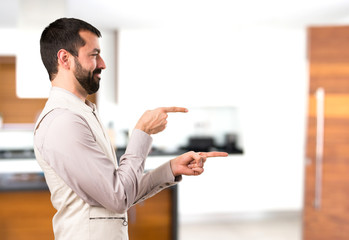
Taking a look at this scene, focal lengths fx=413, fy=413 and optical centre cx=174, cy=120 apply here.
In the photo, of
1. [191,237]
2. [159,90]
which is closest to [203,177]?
[191,237]

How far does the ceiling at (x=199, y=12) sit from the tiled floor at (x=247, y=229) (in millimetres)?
2578

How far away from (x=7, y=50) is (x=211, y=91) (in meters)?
3.08

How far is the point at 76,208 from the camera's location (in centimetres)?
120

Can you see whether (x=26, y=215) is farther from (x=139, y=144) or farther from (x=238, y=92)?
(x=238, y=92)

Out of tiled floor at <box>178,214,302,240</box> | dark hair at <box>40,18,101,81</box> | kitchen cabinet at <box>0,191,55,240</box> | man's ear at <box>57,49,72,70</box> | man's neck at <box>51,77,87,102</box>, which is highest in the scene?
dark hair at <box>40,18,101,81</box>

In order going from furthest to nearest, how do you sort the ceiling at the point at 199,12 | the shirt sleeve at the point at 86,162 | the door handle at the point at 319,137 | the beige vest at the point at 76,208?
the ceiling at the point at 199,12, the door handle at the point at 319,137, the beige vest at the point at 76,208, the shirt sleeve at the point at 86,162

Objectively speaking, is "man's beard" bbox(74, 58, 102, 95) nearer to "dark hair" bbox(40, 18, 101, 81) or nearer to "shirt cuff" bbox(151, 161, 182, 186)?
"dark hair" bbox(40, 18, 101, 81)

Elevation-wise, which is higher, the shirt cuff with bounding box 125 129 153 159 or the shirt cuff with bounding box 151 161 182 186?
the shirt cuff with bounding box 125 129 153 159

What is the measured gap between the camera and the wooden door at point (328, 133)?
3.74 meters

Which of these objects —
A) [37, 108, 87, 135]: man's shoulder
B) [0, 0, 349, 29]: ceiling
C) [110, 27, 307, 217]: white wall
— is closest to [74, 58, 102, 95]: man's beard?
[37, 108, 87, 135]: man's shoulder

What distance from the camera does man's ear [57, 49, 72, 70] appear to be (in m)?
1.21

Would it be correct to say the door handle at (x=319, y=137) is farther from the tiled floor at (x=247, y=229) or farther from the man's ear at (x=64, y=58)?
the man's ear at (x=64, y=58)

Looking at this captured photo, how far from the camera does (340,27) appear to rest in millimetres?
3752

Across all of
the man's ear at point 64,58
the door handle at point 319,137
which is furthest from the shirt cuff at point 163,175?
the door handle at point 319,137
